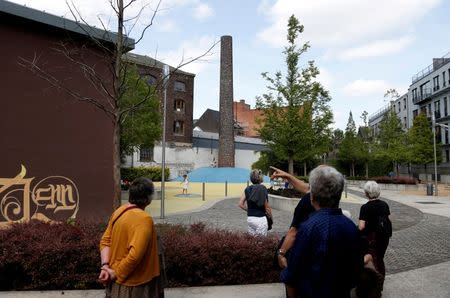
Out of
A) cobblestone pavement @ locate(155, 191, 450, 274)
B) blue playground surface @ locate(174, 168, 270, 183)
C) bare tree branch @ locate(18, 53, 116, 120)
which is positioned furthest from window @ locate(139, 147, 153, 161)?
bare tree branch @ locate(18, 53, 116, 120)

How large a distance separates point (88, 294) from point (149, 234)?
244 centimetres

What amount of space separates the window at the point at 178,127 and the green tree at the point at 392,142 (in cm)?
2567

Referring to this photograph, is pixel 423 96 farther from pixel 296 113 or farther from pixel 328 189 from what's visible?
pixel 328 189

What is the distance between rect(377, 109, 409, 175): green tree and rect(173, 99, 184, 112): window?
2643 cm

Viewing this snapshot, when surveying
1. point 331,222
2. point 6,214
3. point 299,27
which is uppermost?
point 299,27

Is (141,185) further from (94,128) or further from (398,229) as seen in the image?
(398,229)

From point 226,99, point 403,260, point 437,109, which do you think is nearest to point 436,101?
point 437,109

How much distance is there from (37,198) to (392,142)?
4146 cm

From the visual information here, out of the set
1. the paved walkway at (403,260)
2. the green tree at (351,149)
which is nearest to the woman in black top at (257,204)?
the paved walkway at (403,260)

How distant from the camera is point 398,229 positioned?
12.8 meters

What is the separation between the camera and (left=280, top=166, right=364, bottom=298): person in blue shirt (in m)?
2.65

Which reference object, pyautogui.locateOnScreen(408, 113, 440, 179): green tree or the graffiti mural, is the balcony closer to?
pyautogui.locateOnScreen(408, 113, 440, 179): green tree

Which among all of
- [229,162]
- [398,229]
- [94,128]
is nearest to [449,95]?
[229,162]

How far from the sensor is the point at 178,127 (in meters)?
56.9
